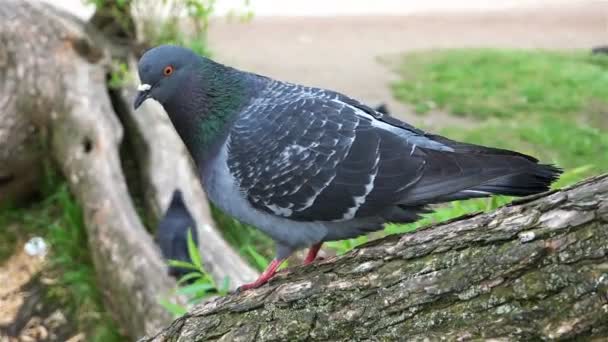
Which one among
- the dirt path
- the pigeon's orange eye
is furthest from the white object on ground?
the dirt path

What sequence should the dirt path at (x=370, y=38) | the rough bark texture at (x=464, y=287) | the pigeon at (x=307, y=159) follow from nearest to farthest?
the rough bark texture at (x=464, y=287) → the pigeon at (x=307, y=159) → the dirt path at (x=370, y=38)

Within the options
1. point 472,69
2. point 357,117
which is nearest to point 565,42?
point 472,69

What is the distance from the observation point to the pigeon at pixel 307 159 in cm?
211

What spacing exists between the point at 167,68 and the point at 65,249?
324cm

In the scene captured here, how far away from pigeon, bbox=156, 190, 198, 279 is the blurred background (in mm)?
163

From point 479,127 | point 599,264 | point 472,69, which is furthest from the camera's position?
point 472,69

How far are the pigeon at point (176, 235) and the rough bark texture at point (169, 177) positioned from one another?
22 centimetres

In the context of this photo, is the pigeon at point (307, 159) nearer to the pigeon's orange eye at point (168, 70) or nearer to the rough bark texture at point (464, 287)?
the pigeon's orange eye at point (168, 70)

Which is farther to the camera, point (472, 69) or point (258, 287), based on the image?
point (472, 69)

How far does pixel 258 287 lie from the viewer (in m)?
2.24

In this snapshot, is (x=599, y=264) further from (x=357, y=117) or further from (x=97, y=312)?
(x=97, y=312)

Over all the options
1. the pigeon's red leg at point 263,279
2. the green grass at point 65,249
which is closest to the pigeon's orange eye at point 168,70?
the pigeon's red leg at point 263,279

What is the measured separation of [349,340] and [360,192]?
1.79ft

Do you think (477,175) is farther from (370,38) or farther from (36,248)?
(370,38)
